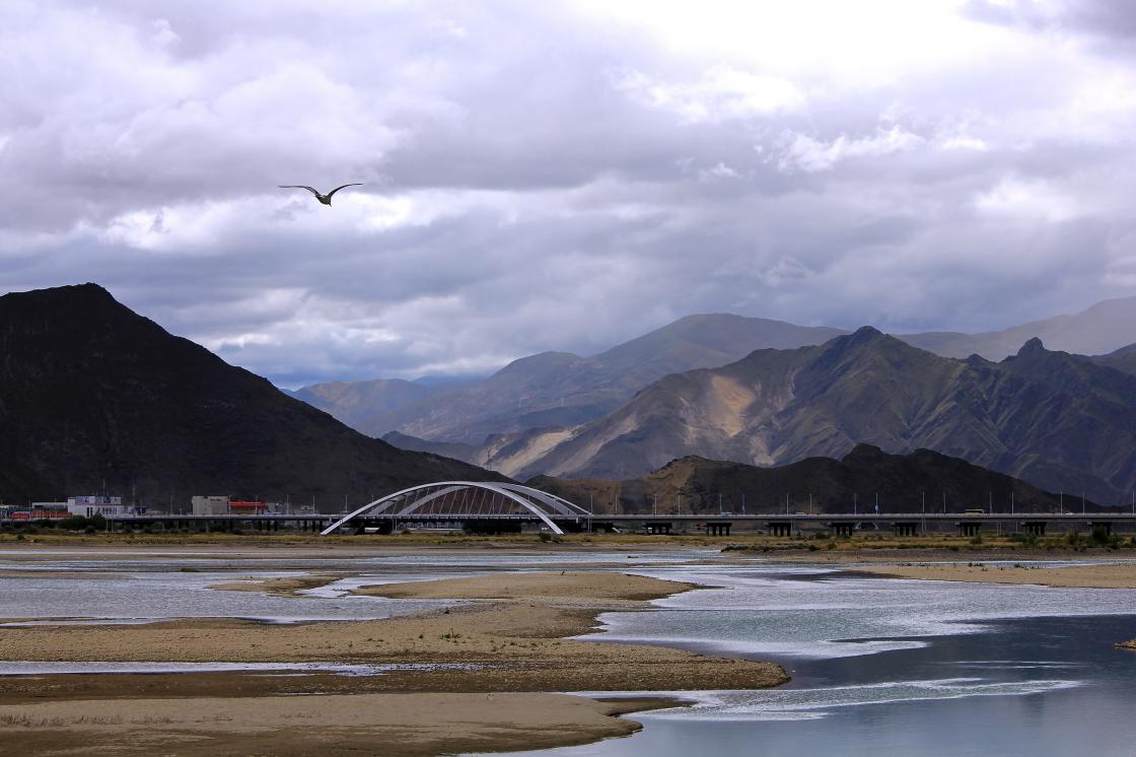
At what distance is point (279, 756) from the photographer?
30.0m

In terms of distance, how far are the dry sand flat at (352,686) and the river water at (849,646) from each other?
217cm

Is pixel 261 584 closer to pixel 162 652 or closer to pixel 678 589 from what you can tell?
pixel 678 589

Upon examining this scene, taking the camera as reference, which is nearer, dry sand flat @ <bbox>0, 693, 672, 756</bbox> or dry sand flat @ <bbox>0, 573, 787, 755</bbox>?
dry sand flat @ <bbox>0, 693, 672, 756</bbox>

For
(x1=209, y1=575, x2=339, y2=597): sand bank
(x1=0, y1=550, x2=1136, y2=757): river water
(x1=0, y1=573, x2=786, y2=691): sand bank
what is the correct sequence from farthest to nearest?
(x1=209, y1=575, x2=339, y2=597): sand bank, (x1=0, y1=573, x2=786, y2=691): sand bank, (x1=0, y1=550, x2=1136, y2=757): river water

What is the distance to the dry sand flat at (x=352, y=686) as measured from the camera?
3228cm

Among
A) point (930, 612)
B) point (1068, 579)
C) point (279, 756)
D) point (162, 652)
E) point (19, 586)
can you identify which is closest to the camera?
point (279, 756)

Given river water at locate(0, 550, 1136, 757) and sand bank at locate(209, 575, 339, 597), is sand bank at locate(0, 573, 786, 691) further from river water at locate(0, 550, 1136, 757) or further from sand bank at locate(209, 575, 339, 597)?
sand bank at locate(209, 575, 339, 597)

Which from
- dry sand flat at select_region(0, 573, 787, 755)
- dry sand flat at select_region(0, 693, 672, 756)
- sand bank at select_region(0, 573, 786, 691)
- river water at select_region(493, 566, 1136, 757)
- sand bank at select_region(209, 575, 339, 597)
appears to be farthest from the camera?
sand bank at select_region(209, 575, 339, 597)

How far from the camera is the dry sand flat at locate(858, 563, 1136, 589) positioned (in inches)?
3597

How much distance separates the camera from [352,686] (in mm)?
39875

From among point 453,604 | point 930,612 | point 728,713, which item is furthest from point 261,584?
point 728,713

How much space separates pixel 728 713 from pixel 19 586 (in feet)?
194

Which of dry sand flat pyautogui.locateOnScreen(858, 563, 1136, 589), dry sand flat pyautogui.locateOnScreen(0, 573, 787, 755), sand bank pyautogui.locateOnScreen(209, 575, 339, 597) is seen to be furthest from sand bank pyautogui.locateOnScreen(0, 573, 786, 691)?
dry sand flat pyautogui.locateOnScreen(858, 563, 1136, 589)

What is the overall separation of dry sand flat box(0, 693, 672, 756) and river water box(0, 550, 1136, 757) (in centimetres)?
153
